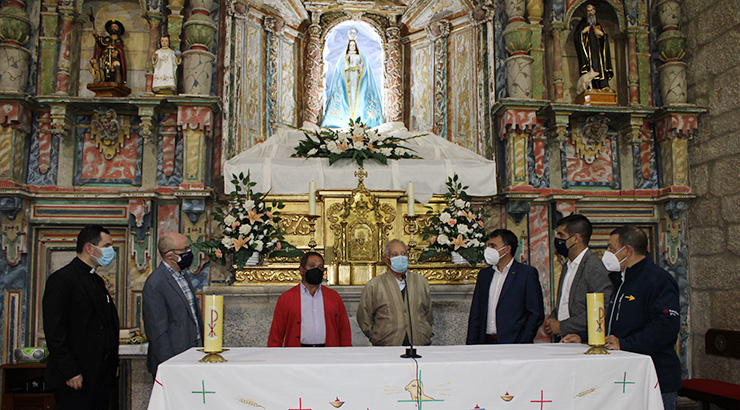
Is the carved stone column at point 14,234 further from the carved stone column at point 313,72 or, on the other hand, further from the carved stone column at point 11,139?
the carved stone column at point 313,72

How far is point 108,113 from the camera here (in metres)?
6.79

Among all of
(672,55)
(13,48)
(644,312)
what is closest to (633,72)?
(672,55)

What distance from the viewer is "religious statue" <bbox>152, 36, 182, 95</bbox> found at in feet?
22.4

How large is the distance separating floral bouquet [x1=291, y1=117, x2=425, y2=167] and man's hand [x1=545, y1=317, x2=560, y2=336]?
2970mm

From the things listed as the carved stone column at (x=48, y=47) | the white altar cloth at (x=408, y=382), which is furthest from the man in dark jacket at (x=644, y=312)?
the carved stone column at (x=48, y=47)

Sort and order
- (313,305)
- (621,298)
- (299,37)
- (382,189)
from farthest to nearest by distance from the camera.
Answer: (299,37) → (382,189) → (313,305) → (621,298)

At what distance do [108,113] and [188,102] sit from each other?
906 mm

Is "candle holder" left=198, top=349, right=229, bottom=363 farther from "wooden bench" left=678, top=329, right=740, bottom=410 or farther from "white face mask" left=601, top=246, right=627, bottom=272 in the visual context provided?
"wooden bench" left=678, top=329, right=740, bottom=410

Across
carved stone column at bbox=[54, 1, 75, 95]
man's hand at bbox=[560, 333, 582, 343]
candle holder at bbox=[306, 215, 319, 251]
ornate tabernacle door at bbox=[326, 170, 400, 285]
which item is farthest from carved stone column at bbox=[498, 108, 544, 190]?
carved stone column at bbox=[54, 1, 75, 95]

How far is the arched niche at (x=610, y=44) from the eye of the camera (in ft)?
25.1

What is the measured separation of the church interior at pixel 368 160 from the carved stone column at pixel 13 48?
18mm

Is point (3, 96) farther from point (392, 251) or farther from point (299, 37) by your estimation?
point (392, 251)

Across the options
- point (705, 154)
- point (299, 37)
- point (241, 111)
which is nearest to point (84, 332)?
point (241, 111)

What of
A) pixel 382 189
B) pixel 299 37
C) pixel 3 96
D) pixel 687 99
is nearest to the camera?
pixel 3 96
